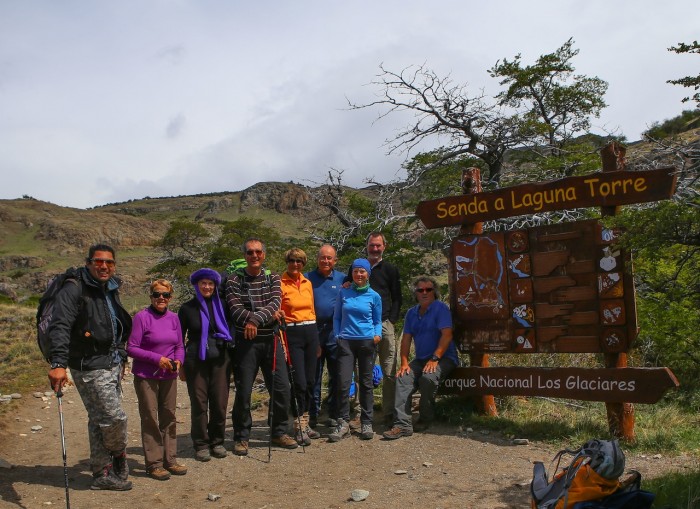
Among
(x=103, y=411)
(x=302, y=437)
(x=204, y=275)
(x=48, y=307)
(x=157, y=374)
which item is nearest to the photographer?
(x=48, y=307)

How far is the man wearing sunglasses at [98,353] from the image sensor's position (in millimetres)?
5262

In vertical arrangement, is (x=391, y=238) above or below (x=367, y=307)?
above

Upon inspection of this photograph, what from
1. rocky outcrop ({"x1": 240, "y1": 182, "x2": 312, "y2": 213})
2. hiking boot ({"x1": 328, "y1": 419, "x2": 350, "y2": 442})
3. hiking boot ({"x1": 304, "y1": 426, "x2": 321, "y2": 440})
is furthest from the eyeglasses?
rocky outcrop ({"x1": 240, "y1": 182, "x2": 312, "y2": 213})

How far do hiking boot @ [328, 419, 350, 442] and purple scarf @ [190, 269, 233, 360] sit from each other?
154 cm

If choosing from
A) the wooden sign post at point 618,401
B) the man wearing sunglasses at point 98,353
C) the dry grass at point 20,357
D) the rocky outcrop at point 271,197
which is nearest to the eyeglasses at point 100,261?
the man wearing sunglasses at point 98,353

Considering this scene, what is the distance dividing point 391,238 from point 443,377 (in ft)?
17.7

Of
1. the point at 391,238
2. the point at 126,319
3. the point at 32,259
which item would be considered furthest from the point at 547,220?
the point at 32,259

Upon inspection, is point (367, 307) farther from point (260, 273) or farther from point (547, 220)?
point (547, 220)

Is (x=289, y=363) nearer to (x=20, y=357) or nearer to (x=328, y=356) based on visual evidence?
(x=328, y=356)

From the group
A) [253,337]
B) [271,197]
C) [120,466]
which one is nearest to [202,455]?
[120,466]

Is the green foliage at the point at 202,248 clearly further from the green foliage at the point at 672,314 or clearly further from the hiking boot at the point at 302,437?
the hiking boot at the point at 302,437

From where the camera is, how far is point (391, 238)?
40.6 feet

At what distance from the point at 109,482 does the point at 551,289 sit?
15.3 ft

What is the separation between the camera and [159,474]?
222 inches
